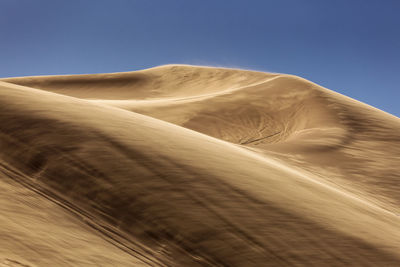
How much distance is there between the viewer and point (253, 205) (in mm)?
4883

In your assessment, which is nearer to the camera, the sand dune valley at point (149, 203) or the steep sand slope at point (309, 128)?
the sand dune valley at point (149, 203)

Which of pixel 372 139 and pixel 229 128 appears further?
pixel 229 128

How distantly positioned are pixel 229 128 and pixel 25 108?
39.4 feet

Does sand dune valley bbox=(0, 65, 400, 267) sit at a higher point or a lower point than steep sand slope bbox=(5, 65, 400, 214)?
higher

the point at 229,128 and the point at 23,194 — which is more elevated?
the point at 23,194

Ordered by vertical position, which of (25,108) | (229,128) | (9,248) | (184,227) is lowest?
(229,128)

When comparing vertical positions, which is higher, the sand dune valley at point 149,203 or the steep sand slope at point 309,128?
the sand dune valley at point 149,203

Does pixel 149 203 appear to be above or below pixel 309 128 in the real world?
above

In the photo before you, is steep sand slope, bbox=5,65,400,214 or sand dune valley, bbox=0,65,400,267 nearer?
sand dune valley, bbox=0,65,400,267

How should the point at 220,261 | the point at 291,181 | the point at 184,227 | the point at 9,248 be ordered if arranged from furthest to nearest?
the point at 291,181
the point at 184,227
the point at 220,261
the point at 9,248

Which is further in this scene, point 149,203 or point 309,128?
point 309,128

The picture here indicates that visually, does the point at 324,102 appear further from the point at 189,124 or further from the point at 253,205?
the point at 253,205

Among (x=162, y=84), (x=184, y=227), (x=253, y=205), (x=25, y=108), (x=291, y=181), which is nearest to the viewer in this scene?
(x=184, y=227)

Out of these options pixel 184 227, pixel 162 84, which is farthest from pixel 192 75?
pixel 184 227
